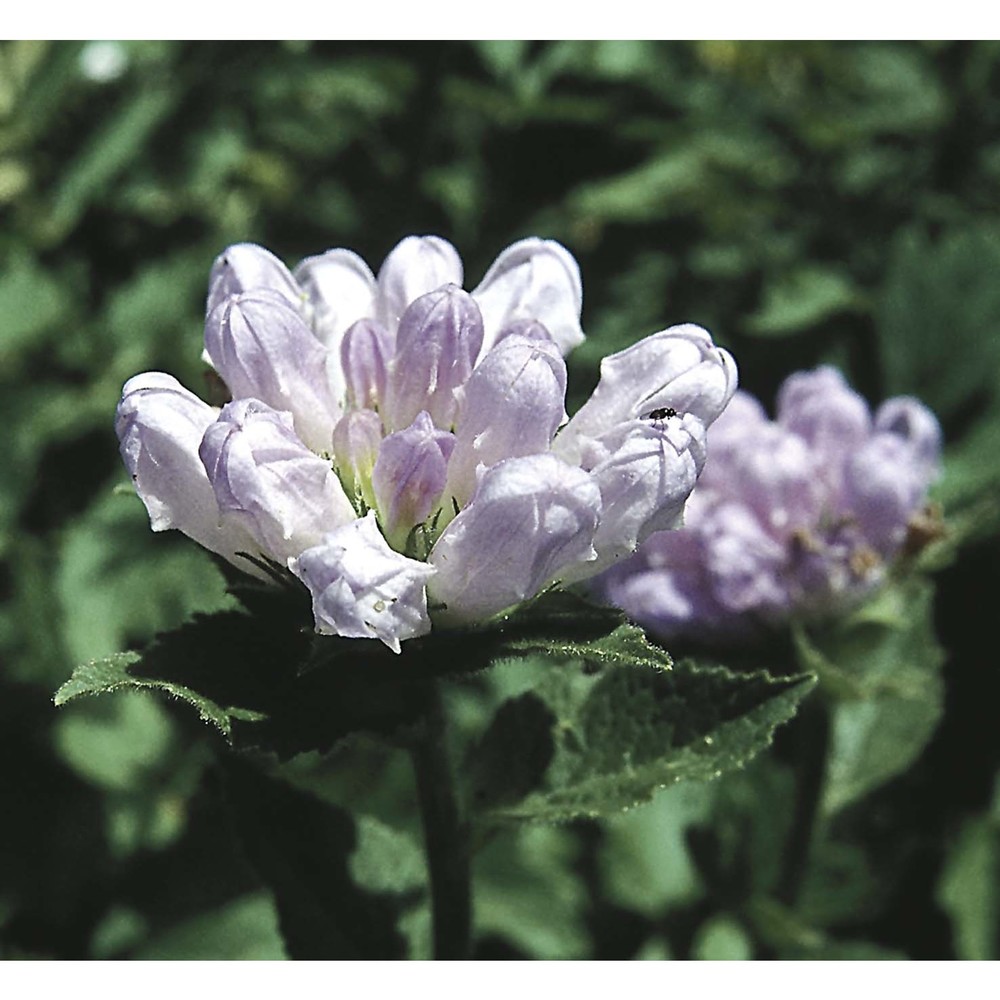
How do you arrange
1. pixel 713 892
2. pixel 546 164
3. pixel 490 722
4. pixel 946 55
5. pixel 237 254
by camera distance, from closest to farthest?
pixel 237 254 → pixel 490 722 → pixel 713 892 → pixel 546 164 → pixel 946 55

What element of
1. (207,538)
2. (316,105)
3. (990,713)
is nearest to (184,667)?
(207,538)

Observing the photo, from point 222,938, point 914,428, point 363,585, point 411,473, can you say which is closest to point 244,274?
point 411,473

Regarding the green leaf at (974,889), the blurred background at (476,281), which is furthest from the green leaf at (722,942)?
the green leaf at (974,889)

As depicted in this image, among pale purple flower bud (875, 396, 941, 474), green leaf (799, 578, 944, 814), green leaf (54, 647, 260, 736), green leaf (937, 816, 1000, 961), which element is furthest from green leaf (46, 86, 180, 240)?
green leaf (937, 816, 1000, 961)

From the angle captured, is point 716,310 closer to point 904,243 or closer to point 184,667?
point 904,243

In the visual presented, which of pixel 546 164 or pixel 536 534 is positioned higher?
pixel 546 164

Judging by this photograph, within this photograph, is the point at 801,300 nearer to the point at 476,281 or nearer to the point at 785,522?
the point at 476,281
